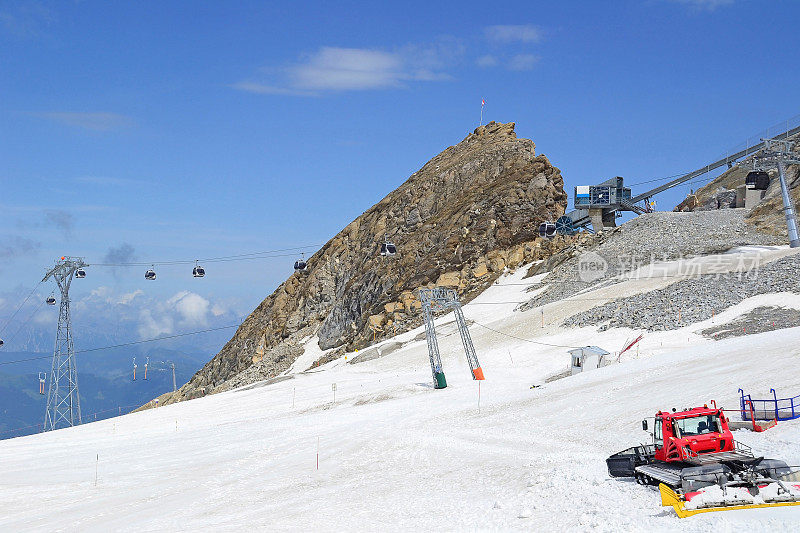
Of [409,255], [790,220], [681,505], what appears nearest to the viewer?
[681,505]

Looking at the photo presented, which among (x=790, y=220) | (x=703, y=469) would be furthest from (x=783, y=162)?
(x=703, y=469)

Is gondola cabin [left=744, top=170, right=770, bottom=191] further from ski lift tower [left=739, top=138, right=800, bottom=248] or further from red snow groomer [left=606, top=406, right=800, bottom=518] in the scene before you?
red snow groomer [left=606, top=406, right=800, bottom=518]

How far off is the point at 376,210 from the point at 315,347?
27824 mm

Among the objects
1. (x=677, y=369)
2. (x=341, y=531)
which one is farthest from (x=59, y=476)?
(x=677, y=369)

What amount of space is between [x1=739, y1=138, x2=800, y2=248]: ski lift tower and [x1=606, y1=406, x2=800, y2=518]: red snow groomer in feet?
159

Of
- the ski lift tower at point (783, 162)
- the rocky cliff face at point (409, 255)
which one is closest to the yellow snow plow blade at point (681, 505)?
the ski lift tower at point (783, 162)

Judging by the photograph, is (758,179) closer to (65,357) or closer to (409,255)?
(409,255)

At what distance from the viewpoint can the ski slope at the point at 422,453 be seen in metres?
17.8

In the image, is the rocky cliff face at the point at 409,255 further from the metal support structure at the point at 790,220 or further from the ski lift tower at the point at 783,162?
the metal support structure at the point at 790,220

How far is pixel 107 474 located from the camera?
30.3m

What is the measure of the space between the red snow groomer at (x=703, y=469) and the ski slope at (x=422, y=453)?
1.38 ft

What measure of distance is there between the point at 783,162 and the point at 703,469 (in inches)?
2086

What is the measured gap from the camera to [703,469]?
50.3 feet

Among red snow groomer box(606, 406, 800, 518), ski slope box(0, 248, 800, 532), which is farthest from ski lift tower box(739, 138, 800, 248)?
red snow groomer box(606, 406, 800, 518)
